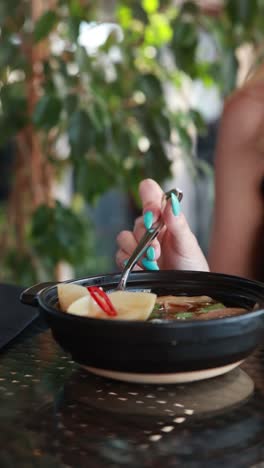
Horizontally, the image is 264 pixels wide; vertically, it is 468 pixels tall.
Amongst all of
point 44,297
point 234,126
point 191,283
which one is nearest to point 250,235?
point 234,126

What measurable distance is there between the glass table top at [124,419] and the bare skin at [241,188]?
0.73 m

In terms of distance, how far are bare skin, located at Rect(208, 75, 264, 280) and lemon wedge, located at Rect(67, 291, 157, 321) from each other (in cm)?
76

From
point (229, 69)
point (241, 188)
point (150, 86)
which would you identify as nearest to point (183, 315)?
point (241, 188)

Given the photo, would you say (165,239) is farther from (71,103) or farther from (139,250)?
(71,103)


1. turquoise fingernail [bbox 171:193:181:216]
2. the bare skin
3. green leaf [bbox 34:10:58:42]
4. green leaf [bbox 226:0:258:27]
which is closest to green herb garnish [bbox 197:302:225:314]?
turquoise fingernail [bbox 171:193:181:216]

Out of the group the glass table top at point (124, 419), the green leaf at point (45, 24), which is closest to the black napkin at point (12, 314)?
the glass table top at point (124, 419)

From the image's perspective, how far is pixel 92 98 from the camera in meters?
1.63

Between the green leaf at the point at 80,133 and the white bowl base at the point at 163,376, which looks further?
the green leaf at the point at 80,133

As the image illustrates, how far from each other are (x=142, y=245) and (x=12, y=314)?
18 centimetres

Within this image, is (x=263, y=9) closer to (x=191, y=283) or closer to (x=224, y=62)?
(x=224, y=62)

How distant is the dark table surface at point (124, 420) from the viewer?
0.40 m

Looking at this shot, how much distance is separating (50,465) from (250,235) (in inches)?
38.0

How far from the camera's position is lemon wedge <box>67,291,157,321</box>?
525 mm

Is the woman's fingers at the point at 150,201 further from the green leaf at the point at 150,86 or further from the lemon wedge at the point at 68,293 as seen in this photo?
the green leaf at the point at 150,86
